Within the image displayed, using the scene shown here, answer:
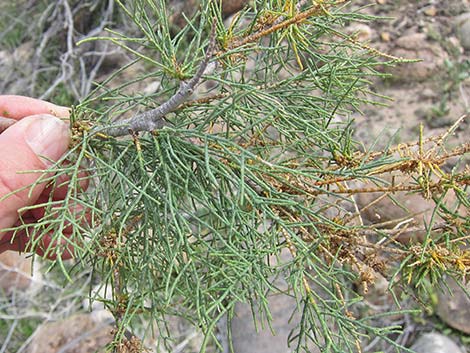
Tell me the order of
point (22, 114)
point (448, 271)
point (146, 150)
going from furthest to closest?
1. point (22, 114)
2. point (146, 150)
3. point (448, 271)

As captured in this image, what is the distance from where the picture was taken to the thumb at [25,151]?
1.01 m

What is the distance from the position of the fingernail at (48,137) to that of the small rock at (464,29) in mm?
2544

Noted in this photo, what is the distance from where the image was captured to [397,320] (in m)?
2.29

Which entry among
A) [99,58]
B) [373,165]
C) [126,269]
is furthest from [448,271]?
[99,58]

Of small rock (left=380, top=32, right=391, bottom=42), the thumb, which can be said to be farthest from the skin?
small rock (left=380, top=32, right=391, bottom=42)

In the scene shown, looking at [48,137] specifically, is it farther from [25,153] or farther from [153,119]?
[153,119]

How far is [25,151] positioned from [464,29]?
104 inches

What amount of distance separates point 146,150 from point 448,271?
545 mm

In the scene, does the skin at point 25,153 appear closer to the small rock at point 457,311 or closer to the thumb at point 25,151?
the thumb at point 25,151

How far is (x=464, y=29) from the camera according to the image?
2910mm

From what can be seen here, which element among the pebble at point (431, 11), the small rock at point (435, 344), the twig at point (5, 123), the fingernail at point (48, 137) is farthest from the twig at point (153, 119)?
the pebble at point (431, 11)

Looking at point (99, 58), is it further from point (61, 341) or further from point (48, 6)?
point (61, 341)

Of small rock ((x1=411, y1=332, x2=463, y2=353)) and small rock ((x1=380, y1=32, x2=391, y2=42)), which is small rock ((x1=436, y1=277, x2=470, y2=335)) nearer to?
small rock ((x1=411, y1=332, x2=463, y2=353))

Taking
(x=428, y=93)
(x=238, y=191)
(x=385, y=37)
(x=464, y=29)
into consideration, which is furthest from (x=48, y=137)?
(x=464, y=29)
